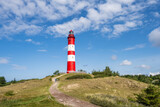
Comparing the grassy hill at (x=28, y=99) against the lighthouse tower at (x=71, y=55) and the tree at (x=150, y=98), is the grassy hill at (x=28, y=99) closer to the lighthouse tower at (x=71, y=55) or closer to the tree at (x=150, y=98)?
the tree at (x=150, y=98)

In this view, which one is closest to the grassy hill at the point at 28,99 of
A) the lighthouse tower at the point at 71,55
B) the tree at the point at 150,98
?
the tree at the point at 150,98

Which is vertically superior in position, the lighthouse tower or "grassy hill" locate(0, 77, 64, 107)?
the lighthouse tower

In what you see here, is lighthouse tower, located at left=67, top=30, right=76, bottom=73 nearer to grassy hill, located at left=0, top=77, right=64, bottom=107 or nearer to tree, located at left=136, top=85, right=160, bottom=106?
grassy hill, located at left=0, top=77, right=64, bottom=107

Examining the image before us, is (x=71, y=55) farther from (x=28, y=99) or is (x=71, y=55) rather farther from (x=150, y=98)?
(x=150, y=98)

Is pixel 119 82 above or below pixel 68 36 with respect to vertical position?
below

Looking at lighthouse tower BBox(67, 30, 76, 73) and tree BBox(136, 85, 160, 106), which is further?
lighthouse tower BBox(67, 30, 76, 73)

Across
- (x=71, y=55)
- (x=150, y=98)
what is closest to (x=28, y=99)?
(x=150, y=98)

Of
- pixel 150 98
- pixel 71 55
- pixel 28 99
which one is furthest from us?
pixel 71 55

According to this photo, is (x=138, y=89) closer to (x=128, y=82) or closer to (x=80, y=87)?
(x=128, y=82)

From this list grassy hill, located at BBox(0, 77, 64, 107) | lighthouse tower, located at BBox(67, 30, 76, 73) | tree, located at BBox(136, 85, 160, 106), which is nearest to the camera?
grassy hill, located at BBox(0, 77, 64, 107)

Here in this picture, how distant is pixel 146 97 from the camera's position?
1659 centimetres

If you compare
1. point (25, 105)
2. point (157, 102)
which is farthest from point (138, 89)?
point (25, 105)

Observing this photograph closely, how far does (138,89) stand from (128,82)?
10.9 feet

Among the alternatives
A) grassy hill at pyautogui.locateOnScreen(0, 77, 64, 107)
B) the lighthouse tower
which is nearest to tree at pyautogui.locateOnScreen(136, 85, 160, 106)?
grassy hill at pyautogui.locateOnScreen(0, 77, 64, 107)
